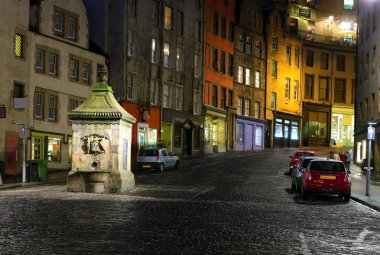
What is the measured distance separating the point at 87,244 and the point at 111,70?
37.1 m

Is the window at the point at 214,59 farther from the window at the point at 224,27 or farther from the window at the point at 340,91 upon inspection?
the window at the point at 340,91

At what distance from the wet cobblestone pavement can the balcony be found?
49991mm

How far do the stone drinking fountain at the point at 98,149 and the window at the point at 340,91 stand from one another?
54129 millimetres

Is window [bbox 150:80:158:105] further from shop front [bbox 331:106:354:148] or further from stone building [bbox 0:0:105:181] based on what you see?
shop front [bbox 331:106:354:148]

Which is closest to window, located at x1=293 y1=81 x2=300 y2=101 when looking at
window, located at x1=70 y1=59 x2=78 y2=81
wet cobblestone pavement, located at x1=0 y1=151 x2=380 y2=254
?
window, located at x1=70 y1=59 x2=78 y2=81

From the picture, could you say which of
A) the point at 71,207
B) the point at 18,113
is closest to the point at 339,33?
the point at 18,113

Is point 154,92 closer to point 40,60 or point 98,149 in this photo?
point 40,60

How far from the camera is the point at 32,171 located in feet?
97.1

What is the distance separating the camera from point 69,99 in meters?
41.8

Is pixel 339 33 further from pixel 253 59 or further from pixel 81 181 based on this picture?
pixel 81 181

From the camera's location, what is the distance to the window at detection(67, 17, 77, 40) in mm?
42438

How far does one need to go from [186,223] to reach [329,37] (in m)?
66.2

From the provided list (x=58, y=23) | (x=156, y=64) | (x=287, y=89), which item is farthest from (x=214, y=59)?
(x=58, y=23)

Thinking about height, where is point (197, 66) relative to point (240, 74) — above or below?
below
